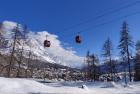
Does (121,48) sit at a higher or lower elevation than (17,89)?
higher

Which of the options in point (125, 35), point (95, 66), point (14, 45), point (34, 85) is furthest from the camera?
point (95, 66)

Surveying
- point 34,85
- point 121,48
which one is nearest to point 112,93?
point 34,85

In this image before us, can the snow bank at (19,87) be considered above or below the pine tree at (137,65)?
below

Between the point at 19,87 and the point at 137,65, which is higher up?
the point at 137,65

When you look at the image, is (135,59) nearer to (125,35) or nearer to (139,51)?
(139,51)

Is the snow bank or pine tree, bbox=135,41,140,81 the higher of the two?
pine tree, bbox=135,41,140,81

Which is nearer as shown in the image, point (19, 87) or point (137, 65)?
point (19, 87)

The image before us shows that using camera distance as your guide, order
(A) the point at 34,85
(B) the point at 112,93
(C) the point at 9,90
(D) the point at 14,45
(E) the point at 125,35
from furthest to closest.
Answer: (E) the point at 125,35, (D) the point at 14,45, (B) the point at 112,93, (A) the point at 34,85, (C) the point at 9,90

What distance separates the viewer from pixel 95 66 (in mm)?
83188

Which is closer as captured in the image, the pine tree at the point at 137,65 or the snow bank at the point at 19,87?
the snow bank at the point at 19,87

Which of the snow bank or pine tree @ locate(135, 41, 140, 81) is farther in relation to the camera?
pine tree @ locate(135, 41, 140, 81)

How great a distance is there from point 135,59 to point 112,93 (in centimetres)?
4123

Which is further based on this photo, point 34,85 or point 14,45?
point 14,45

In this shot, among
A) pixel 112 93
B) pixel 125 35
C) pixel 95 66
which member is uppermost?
pixel 125 35
